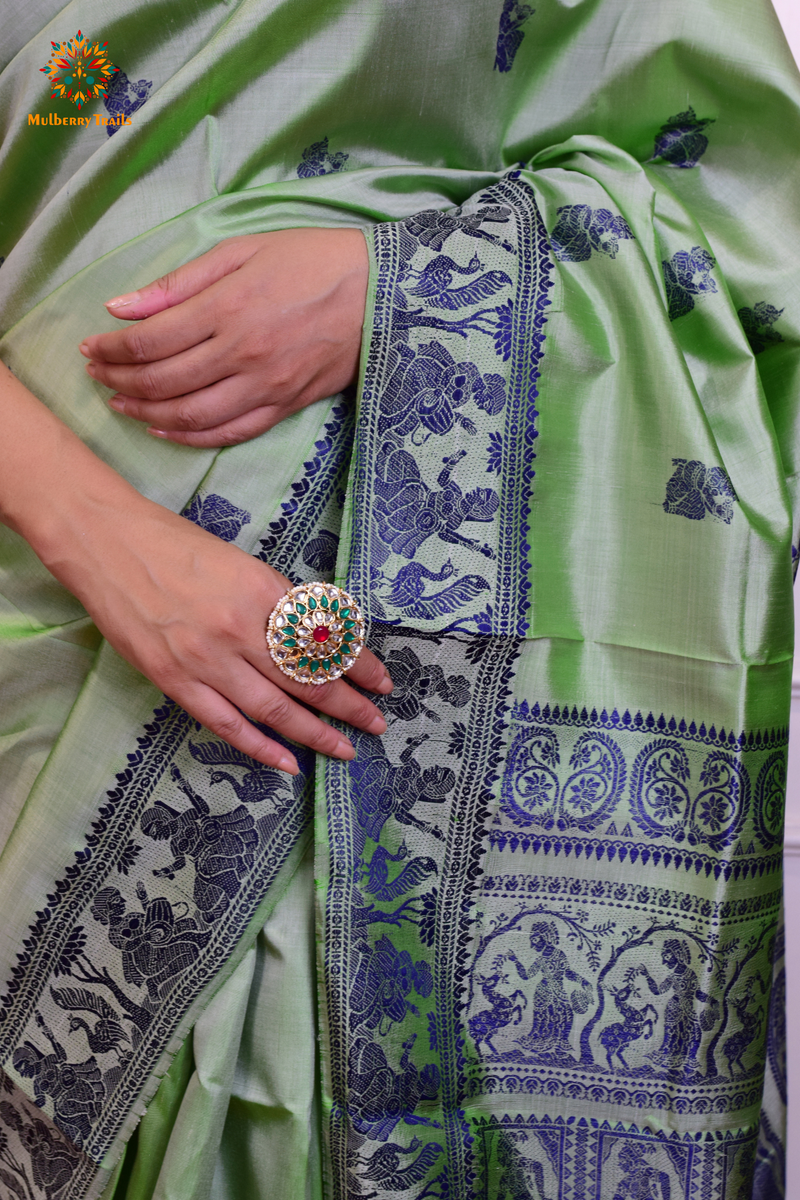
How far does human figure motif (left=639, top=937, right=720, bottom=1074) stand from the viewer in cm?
66

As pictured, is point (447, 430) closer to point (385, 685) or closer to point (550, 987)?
point (385, 685)

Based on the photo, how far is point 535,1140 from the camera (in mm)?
676

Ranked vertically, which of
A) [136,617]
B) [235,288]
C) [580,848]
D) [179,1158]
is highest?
[235,288]

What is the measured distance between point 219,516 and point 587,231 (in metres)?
0.38

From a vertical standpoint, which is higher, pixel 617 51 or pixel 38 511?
pixel 617 51

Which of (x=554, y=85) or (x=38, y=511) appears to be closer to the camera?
(x=38, y=511)

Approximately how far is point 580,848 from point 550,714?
11cm

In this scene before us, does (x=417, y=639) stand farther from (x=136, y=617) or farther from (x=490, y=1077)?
(x=490, y=1077)

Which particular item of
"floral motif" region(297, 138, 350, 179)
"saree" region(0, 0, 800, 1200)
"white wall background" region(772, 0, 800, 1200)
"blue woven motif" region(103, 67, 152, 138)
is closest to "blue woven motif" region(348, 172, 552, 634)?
"saree" region(0, 0, 800, 1200)

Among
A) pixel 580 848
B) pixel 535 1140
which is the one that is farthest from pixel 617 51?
pixel 535 1140

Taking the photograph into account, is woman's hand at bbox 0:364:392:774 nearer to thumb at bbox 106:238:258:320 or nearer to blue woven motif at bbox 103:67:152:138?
thumb at bbox 106:238:258:320

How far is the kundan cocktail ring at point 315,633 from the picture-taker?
23.9 inches

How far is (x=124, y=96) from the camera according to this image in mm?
708

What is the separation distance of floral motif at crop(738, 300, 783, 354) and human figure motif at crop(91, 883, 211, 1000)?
0.67m
